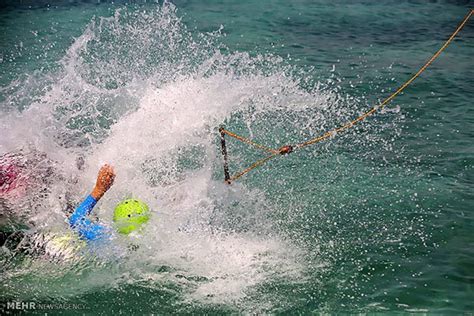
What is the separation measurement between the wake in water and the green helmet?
11cm

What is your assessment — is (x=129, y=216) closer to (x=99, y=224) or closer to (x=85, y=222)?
(x=99, y=224)

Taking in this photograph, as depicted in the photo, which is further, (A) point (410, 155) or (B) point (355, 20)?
(B) point (355, 20)

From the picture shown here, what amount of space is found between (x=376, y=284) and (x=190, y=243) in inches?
67.5

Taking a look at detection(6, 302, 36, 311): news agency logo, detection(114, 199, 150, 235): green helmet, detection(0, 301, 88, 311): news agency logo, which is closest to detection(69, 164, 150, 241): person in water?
detection(114, 199, 150, 235): green helmet

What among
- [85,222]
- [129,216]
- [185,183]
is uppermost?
[85,222]

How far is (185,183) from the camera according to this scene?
5531 millimetres

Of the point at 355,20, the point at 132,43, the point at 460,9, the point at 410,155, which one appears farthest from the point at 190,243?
the point at 460,9

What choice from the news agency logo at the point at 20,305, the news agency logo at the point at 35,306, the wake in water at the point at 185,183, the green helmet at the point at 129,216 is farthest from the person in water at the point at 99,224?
the news agency logo at the point at 20,305

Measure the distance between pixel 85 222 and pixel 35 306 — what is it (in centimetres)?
78

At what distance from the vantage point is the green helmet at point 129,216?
4.39 m

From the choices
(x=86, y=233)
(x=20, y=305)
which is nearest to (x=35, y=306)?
(x=20, y=305)

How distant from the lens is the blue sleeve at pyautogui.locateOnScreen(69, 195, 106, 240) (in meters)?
4.06

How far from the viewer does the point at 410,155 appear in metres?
6.53

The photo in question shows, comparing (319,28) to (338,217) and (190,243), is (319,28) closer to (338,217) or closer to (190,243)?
(338,217)
